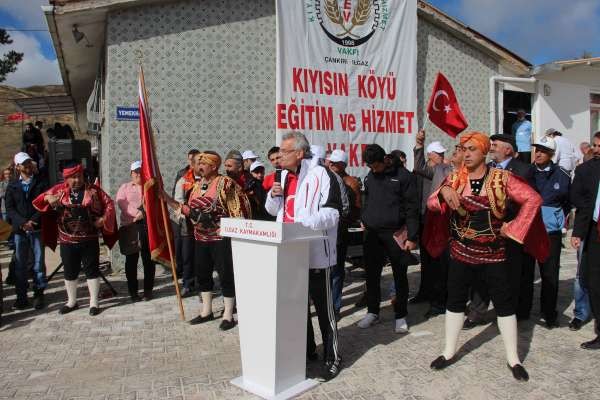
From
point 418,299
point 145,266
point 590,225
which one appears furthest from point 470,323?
point 145,266

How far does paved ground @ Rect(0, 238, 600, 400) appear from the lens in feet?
12.4

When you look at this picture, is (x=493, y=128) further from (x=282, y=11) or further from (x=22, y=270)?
(x=22, y=270)

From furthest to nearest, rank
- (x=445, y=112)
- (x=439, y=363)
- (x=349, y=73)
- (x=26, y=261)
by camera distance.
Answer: (x=349, y=73)
(x=445, y=112)
(x=26, y=261)
(x=439, y=363)

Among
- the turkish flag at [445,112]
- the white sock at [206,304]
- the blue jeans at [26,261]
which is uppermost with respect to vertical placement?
the turkish flag at [445,112]

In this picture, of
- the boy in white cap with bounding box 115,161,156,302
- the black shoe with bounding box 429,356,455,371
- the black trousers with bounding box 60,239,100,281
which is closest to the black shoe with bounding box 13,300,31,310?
the black trousers with bounding box 60,239,100,281

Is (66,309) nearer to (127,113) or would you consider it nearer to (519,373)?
(127,113)

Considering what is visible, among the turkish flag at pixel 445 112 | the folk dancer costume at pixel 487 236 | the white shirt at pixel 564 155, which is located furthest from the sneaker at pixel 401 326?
the white shirt at pixel 564 155

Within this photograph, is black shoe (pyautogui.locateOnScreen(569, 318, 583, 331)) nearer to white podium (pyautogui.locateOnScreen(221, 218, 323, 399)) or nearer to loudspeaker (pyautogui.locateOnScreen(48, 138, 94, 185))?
white podium (pyautogui.locateOnScreen(221, 218, 323, 399))

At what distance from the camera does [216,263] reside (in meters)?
5.44

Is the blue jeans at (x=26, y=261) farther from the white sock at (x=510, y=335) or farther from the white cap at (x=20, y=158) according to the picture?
the white sock at (x=510, y=335)

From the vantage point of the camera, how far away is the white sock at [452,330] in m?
4.17

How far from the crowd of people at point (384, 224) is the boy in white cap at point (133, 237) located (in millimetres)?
18

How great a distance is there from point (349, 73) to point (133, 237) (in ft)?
17.6

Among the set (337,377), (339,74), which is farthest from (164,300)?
(339,74)
